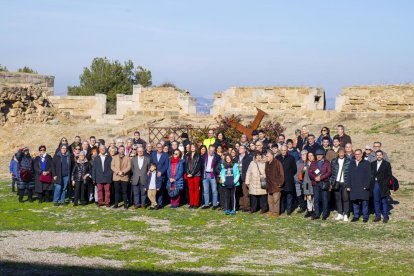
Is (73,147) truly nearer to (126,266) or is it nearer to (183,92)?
(126,266)

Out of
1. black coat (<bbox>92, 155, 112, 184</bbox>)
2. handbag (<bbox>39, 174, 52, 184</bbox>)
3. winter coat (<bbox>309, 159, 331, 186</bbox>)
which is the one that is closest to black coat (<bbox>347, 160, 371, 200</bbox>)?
winter coat (<bbox>309, 159, 331, 186</bbox>)

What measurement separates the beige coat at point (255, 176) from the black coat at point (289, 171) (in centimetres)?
48

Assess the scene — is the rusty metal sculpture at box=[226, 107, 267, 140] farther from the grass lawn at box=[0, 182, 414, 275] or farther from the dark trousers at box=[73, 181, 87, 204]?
the dark trousers at box=[73, 181, 87, 204]

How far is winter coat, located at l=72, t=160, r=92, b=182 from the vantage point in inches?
717

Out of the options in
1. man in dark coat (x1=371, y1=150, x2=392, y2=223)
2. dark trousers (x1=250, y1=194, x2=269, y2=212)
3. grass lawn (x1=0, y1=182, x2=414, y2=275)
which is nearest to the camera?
grass lawn (x1=0, y1=182, x2=414, y2=275)

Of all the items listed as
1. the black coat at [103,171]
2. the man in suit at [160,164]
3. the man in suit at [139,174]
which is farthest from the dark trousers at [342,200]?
the black coat at [103,171]

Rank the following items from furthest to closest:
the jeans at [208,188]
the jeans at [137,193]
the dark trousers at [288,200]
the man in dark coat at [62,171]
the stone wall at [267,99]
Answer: the stone wall at [267,99], the man in dark coat at [62,171], the jeans at [137,193], the jeans at [208,188], the dark trousers at [288,200]

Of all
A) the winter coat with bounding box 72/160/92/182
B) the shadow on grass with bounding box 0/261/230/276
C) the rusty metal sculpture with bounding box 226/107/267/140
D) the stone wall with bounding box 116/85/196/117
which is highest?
the stone wall with bounding box 116/85/196/117

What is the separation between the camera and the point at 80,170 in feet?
59.9

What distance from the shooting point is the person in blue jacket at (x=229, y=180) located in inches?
674

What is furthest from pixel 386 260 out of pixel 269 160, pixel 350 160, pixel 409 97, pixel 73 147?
pixel 409 97

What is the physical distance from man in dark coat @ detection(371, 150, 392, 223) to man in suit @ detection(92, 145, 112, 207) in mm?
6450

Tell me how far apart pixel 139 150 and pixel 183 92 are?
1774 cm

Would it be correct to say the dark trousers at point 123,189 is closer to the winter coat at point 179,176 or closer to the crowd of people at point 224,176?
the crowd of people at point 224,176
